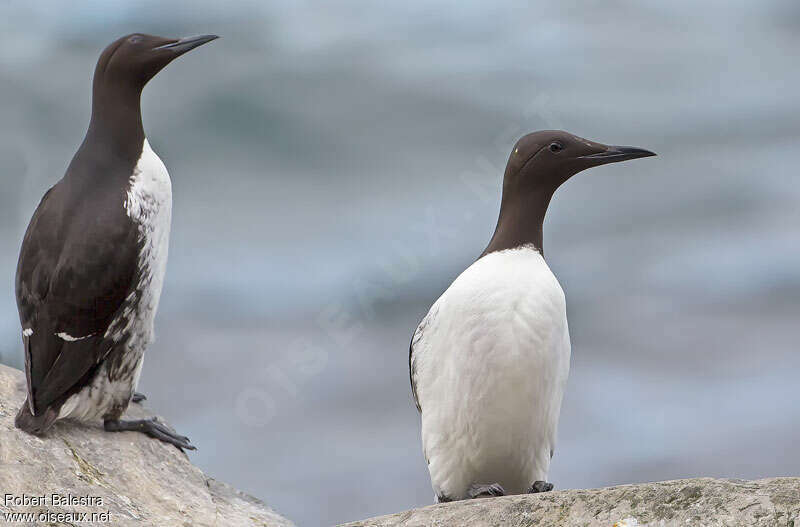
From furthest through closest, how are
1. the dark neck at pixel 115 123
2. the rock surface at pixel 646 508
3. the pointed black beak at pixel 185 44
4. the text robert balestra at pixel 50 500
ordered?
the pointed black beak at pixel 185 44 → the dark neck at pixel 115 123 → the text robert balestra at pixel 50 500 → the rock surface at pixel 646 508

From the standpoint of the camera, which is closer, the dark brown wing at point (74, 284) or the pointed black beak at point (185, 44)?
the dark brown wing at point (74, 284)

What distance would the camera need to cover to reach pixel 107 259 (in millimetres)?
5520

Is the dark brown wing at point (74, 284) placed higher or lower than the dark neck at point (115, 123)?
lower

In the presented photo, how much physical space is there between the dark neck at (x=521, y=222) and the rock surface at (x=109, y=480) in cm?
201

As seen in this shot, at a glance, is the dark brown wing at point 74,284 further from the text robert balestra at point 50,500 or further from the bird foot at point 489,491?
the bird foot at point 489,491

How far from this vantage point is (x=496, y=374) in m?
4.97

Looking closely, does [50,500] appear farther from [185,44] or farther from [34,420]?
[185,44]

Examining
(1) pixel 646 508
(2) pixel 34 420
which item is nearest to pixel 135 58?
(2) pixel 34 420

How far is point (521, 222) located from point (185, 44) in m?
2.20

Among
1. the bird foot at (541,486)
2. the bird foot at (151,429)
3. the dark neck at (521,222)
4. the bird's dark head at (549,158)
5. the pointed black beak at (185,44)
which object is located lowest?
the bird foot at (151,429)

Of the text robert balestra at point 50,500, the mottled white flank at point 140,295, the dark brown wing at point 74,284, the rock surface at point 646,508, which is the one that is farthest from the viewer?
the mottled white flank at point 140,295

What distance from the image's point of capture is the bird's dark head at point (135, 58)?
5.87 meters

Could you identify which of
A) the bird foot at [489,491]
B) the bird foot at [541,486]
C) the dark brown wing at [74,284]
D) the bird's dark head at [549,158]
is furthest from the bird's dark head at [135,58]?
the bird foot at [541,486]

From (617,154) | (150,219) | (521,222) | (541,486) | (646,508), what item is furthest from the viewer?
(150,219)
